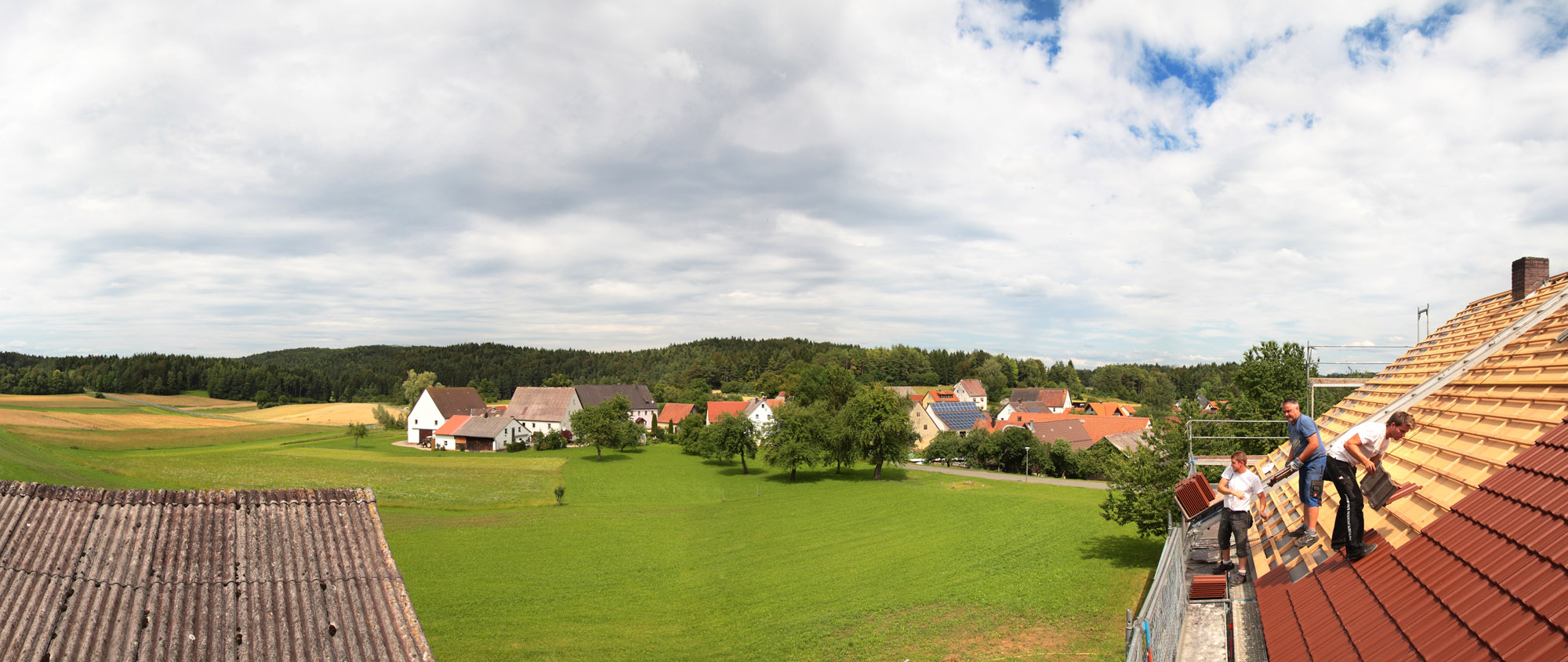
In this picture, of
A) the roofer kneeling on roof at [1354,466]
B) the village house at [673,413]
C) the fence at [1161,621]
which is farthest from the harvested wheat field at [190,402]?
the roofer kneeling on roof at [1354,466]

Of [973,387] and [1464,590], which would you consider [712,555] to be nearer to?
[1464,590]

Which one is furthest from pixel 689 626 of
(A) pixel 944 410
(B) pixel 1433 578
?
(A) pixel 944 410

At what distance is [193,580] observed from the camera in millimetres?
7465

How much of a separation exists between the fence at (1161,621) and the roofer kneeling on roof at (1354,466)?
4.65 ft

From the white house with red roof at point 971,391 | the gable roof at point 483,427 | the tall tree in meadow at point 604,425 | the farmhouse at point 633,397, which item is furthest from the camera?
the white house with red roof at point 971,391

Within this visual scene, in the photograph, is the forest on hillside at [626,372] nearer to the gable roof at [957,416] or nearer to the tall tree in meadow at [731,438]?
the gable roof at [957,416]

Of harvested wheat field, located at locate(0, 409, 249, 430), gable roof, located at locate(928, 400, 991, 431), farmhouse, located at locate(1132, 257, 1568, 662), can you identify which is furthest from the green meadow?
gable roof, located at locate(928, 400, 991, 431)

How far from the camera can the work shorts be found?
270 inches

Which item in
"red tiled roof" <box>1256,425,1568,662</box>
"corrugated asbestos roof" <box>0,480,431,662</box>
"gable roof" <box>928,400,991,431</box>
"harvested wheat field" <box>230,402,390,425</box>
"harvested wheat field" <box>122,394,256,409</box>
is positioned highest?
"red tiled roof" <box>1256,425,1568,662</box>

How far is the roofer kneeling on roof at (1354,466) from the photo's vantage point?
215 inches

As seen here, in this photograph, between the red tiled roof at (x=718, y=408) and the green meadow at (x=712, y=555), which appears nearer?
the green meadow at (x=712, y=555)

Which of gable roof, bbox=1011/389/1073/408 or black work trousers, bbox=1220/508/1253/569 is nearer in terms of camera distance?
black work trousers, bbox=1220/508/1253/569

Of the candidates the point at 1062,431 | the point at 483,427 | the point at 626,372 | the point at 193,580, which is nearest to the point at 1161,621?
the point at 193,580

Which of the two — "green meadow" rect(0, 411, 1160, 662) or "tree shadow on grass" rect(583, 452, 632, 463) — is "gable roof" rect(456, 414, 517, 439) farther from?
"green meadow" rect(0, 411, 1160, 662)
